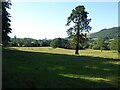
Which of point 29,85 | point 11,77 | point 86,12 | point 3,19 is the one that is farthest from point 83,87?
point 86,12

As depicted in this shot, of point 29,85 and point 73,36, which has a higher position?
point 73,36

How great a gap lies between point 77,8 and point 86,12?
7.58ft

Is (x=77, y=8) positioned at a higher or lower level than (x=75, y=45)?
higher

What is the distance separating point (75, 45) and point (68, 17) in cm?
709

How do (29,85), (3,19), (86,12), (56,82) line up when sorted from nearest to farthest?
(29,85)
(56,82)
(3,19)
(86,12)

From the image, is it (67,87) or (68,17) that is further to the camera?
(68,17)

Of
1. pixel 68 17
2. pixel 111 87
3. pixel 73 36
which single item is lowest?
pixel 111 87

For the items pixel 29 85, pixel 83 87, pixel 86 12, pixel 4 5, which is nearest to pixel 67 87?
pixel 83 87

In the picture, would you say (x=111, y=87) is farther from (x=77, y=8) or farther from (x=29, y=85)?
(x=77, y=8)

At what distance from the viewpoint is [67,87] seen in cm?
1631

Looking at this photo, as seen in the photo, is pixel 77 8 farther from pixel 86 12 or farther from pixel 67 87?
pixel 67 87

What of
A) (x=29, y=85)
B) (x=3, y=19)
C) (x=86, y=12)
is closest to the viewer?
(x=29, y=85)

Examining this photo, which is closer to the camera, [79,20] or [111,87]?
[111,87]

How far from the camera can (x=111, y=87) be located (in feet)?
58.3
